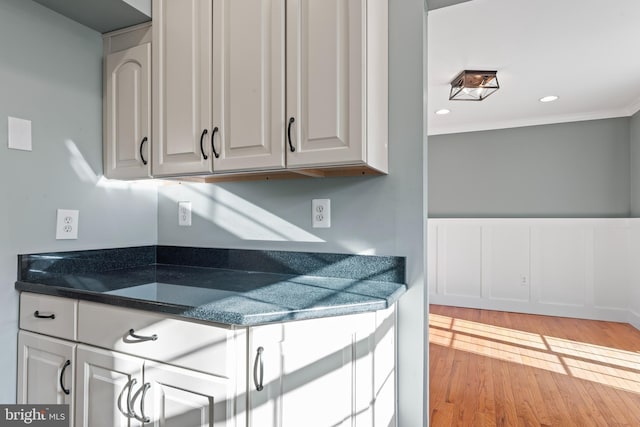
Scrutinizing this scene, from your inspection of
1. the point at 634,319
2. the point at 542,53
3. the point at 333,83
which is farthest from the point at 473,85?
the point at 634,319

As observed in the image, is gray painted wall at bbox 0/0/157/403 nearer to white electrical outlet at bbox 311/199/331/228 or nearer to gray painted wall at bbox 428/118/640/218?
white electrical outlet at bbox 311/199/331/228

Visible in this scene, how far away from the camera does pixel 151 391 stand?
1.13 meters

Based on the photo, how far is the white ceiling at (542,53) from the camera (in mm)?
2070

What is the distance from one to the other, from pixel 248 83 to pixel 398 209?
0.78 m

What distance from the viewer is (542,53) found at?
2549mm

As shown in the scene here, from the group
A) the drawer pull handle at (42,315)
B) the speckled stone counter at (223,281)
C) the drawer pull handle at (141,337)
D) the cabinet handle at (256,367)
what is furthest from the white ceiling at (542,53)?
the drawer pull handle at (42,315)

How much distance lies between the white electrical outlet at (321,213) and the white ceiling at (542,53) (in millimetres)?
1416

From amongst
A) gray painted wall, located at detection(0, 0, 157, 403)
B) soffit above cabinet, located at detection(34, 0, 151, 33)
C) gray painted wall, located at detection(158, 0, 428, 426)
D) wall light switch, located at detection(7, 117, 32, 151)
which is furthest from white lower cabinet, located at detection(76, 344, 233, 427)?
soffit above cabinet, located at detection(34, 0, 151, 33)

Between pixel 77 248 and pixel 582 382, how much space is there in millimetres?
3263

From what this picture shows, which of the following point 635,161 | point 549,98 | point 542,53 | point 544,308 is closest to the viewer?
point 542,53

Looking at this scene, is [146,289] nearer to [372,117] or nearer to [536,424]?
[372,117]

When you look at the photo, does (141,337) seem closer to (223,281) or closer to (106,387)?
(106,387)

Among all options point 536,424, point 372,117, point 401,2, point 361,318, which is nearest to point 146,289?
point 361,318

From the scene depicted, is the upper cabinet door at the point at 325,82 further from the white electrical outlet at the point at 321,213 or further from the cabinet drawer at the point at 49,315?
the cabinet drawer at the point at 49,315
